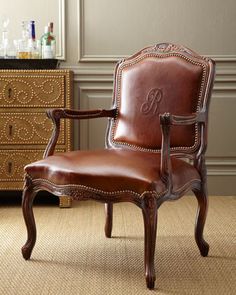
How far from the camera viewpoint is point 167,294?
179 centimetres

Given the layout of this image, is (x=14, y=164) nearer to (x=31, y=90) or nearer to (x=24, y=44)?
(x=31, y=90)

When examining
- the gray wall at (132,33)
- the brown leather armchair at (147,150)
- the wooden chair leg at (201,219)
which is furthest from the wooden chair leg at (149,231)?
the gray wall at (132,33)

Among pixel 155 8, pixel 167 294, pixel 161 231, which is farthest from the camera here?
pixel 155 8

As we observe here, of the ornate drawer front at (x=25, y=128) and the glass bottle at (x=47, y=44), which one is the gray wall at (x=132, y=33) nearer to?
the glass bottle at (x=47, y=44)

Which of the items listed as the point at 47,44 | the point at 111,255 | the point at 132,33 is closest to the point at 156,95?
the point at 111,255

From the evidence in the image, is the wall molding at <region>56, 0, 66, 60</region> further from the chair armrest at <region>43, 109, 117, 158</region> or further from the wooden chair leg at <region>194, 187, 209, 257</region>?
the wooden chair leg at <region>194, 187, 209, 257</region>

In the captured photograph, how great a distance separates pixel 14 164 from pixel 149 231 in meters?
1.44

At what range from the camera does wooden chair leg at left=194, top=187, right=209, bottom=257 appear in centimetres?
217

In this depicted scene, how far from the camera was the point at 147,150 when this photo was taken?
2.29 metres

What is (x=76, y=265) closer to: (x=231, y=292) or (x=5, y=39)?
(x=231, y=292)

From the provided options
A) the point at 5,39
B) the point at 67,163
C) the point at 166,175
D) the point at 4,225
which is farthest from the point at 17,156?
the point at 166,175

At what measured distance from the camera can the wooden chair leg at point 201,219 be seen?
2170 mm

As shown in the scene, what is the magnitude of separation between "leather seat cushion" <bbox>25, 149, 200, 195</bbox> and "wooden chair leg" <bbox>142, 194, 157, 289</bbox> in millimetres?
43

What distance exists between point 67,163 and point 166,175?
1.18 feet
